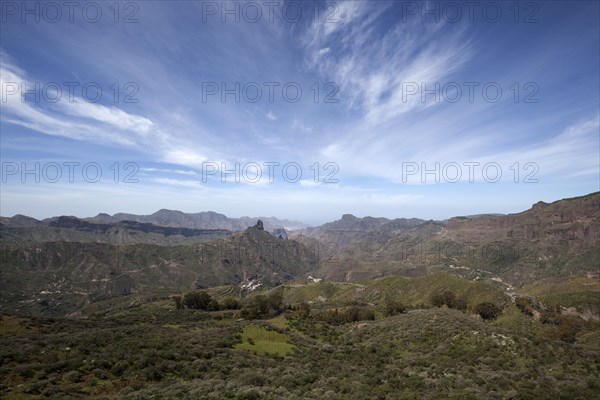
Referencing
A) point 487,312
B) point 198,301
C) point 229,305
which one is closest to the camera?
point 487,312

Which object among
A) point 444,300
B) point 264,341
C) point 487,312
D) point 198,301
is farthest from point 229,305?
point 487,312

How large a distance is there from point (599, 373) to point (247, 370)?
33.3 metres

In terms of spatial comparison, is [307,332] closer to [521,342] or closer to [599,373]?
[521,342]

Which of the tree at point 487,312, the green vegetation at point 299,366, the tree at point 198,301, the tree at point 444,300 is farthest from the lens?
the tree at point 198,301

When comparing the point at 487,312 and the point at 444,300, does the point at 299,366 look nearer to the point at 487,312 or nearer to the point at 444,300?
the point at 487,312

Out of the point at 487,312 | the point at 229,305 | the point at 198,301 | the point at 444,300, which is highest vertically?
the point at 444,300

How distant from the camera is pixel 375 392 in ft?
75.3


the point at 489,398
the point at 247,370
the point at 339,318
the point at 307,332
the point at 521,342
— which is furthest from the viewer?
the point at 339,318

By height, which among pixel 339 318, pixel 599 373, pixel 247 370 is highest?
pixel 247 370

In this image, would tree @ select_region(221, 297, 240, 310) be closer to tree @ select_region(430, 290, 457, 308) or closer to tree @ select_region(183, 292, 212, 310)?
tree @ select_region(183, 292, 212, 310)

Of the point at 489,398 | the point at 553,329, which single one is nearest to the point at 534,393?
the point at 489,398

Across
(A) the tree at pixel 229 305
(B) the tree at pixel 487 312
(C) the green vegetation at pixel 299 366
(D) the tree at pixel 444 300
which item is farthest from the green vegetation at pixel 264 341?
(D) the tree at pixel 444 300

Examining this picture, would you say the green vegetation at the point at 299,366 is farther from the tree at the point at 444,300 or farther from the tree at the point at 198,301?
the tree at the point at 198,301

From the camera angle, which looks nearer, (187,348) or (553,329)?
(187,348)
